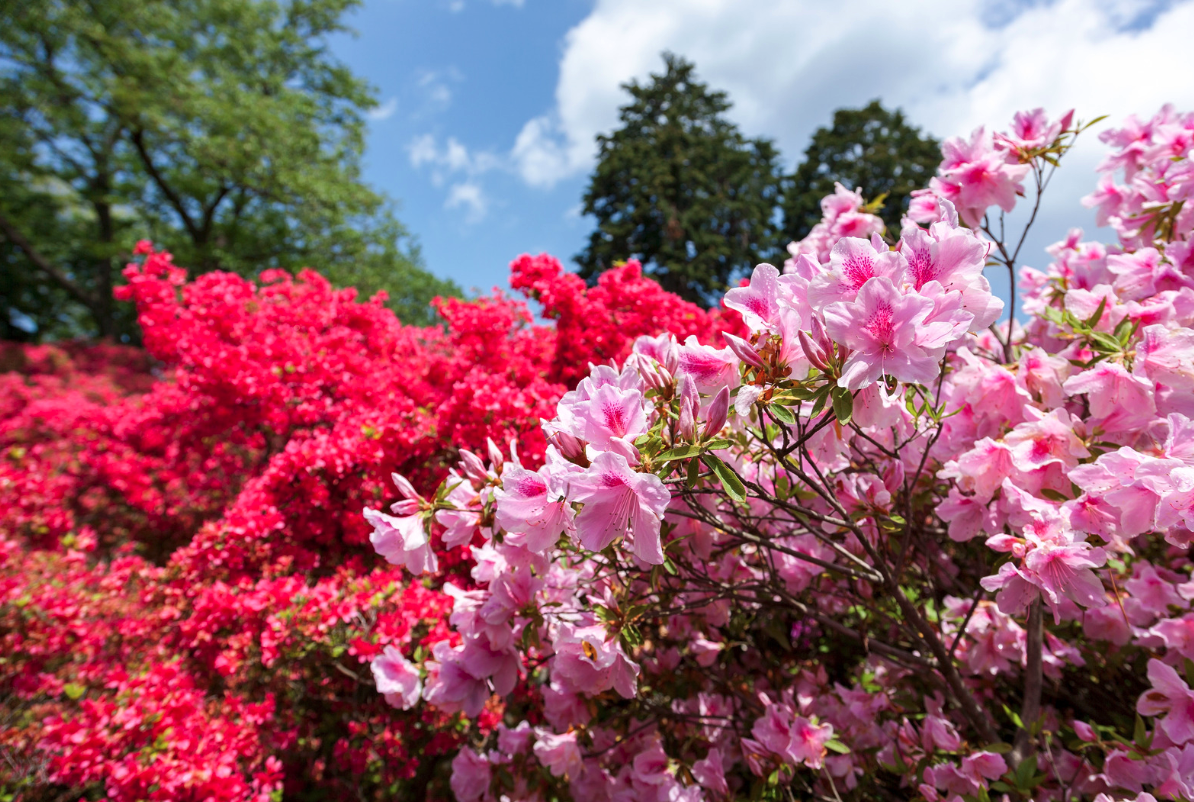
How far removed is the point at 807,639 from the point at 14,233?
17.3m

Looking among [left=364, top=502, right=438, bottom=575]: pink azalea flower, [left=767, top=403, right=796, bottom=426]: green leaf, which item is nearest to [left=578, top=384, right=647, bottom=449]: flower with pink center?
[left=767, top=403, right=796, bottom=426]: green leaf

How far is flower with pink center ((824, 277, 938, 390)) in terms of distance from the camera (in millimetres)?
809

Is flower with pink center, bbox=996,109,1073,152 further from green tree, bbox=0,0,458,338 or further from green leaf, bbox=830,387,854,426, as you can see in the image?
green tree, bbox=0,0,458,338

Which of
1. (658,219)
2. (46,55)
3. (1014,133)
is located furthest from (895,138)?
(46,55)

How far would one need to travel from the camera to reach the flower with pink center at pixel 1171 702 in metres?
1.26

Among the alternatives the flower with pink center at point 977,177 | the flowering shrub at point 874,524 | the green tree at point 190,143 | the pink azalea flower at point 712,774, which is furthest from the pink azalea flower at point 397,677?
the green tree at point 190,143

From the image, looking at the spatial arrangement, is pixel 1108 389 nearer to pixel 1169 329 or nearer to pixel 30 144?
pixel 1169 329

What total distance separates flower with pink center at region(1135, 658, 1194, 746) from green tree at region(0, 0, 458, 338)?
44.9ft

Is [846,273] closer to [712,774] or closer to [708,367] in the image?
[708,367]

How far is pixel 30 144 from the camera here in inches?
492

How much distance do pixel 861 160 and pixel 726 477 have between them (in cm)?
2079

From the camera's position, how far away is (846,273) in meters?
0.91

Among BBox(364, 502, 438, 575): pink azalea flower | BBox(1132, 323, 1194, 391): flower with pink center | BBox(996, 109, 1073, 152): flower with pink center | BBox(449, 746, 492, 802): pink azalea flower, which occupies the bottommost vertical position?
BBox(449, 746, 492, 802): pink azalea flower

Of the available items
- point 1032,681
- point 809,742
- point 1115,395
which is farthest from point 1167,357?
point 809,742
